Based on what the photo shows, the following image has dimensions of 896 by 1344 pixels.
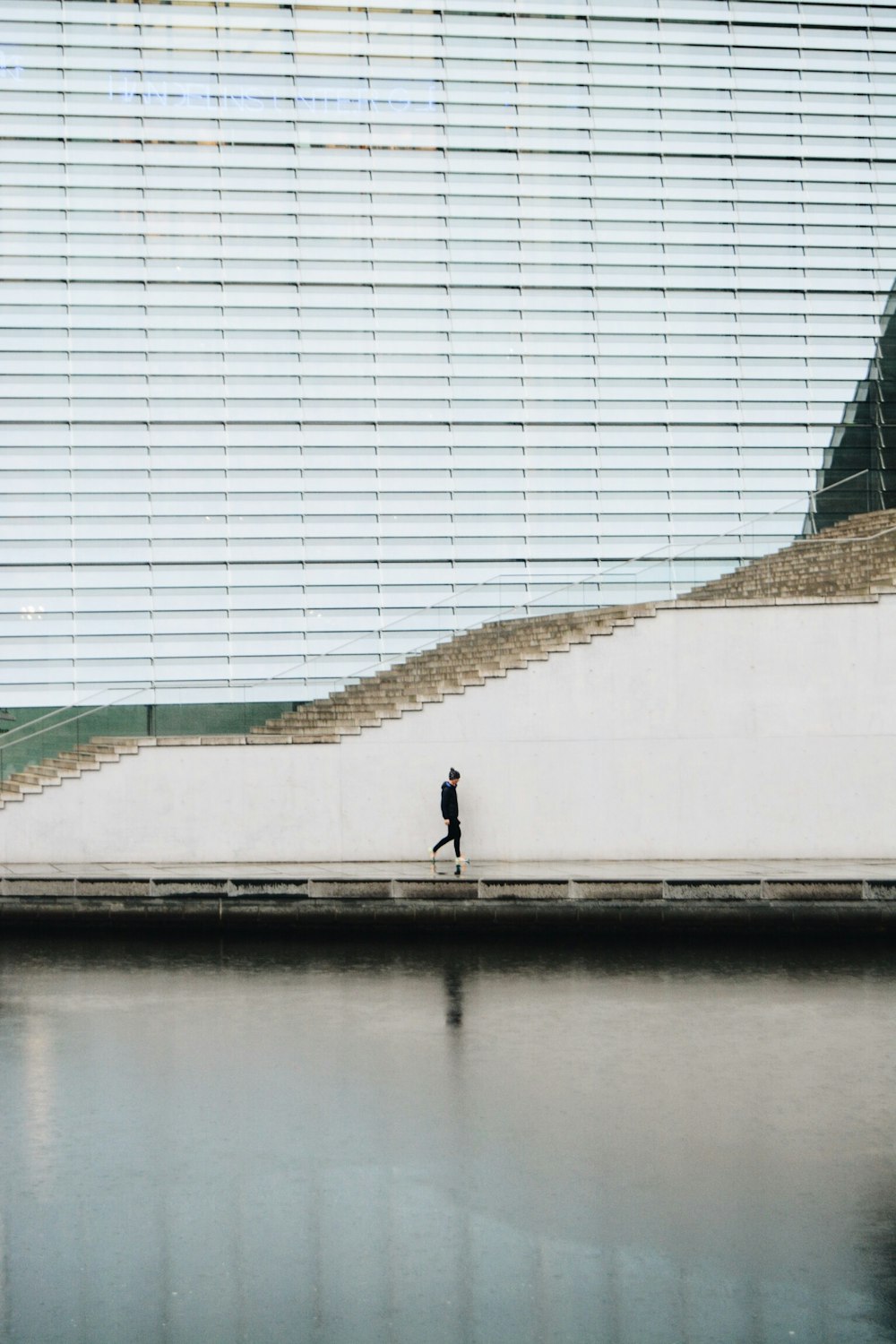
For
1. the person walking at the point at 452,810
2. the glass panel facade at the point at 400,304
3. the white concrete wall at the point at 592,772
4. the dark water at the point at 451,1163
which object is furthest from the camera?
the glass panel facade at the point at 400,304

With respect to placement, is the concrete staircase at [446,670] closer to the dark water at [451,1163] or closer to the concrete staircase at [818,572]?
the concrete staircase at [818,572]

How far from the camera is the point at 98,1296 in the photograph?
230 inches

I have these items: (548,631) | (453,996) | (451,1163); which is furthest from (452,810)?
(451,1163)

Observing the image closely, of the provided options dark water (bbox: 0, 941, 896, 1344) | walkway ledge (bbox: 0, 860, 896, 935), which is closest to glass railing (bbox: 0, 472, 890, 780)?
walkway ledge (bbox: 0, 860, 896, 935)

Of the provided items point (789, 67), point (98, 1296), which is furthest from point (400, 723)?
point (789, 67)

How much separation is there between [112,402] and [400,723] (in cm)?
1205

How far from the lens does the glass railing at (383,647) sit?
2166cm

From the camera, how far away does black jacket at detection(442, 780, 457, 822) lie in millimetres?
19484

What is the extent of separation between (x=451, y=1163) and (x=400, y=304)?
25035mm

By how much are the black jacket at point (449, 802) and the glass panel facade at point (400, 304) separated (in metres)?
10.1

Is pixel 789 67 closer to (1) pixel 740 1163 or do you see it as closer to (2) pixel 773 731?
(2) pixel 773 731

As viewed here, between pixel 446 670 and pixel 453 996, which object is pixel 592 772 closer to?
pixel 446 670

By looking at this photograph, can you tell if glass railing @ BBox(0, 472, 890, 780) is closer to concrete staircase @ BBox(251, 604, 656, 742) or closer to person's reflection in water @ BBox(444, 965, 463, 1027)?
concrete staircase @ BBox(251, 604, 656, 742)

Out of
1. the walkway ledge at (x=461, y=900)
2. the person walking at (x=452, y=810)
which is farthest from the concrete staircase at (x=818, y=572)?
the person walking at (x=452, y=810)
